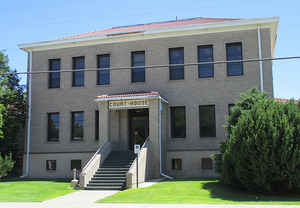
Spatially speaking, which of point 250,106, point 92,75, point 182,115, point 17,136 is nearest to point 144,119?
point 182,115

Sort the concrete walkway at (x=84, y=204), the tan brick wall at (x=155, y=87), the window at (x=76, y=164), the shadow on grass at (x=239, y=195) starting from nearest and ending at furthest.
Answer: the concrete walkway at (x=84, y=204)
the shadow on grass at (x=239, y=195)
the tan brick wall at (x=155, y=87)
the window at (x=76, y=164)

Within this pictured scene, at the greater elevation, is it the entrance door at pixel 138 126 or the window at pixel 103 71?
the window at pixel 103 71

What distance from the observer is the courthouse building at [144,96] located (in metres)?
24.3

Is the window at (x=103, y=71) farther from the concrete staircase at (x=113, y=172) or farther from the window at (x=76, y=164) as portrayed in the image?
the window at (x=76, y=164)

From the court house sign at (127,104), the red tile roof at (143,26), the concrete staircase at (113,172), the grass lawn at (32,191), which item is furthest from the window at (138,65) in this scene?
the grass lawn at (32,191)

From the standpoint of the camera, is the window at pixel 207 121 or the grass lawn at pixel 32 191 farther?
the window at pixel 207 121

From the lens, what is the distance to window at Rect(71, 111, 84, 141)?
2731cm

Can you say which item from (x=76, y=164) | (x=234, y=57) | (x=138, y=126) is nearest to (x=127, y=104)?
(x=138, y=126)

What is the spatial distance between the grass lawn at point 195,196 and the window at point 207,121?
623cm

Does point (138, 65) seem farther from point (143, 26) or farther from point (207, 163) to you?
point (207, 163)

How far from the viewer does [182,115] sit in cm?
2558

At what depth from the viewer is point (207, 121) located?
2517 centimetres

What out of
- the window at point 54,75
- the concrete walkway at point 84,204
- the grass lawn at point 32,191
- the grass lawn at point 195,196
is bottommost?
the grass lawn at point 32,191

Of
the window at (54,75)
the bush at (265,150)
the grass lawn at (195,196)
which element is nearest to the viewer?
the grass lawn at (195,196)
